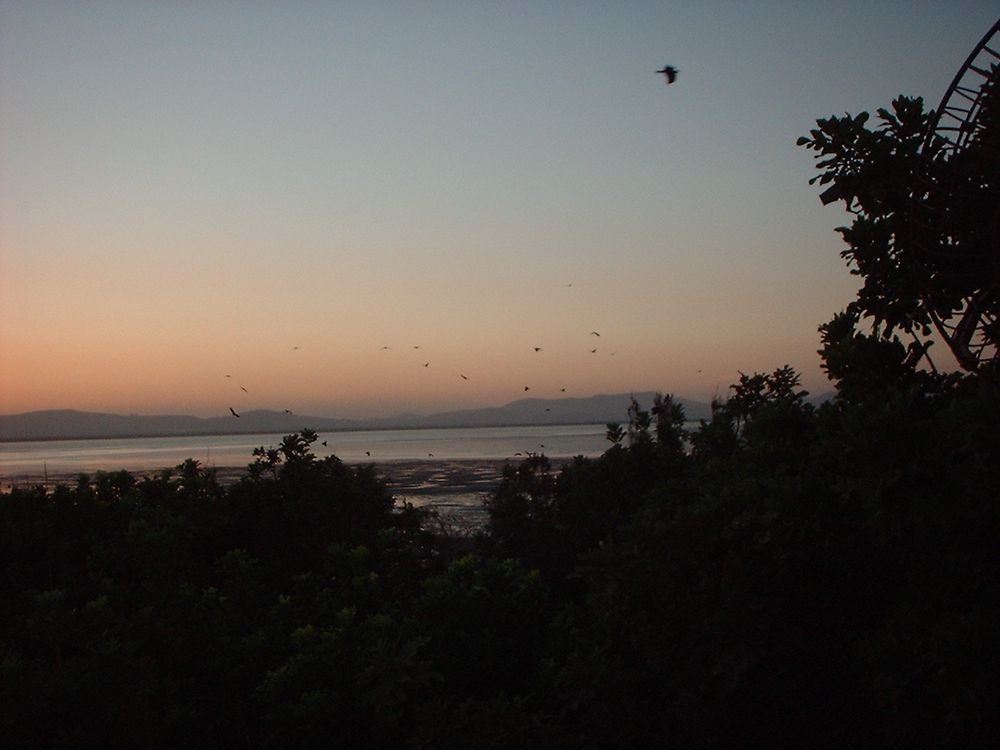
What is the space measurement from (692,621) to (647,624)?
0.99 ft

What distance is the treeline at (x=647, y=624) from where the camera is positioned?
Answer: 3900mm

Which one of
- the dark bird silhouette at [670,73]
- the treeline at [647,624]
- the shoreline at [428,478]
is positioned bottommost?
the shoreline at [428,478]

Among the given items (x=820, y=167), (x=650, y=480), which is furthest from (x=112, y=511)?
(x=820, y=167)

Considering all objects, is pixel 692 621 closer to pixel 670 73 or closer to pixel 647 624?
pixel 647 624

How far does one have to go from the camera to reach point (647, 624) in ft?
16.3

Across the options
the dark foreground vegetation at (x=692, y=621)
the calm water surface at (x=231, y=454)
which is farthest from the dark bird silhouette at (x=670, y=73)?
the calm water surface at (x=231, y=454)

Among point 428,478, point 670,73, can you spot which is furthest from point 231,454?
point 670,73

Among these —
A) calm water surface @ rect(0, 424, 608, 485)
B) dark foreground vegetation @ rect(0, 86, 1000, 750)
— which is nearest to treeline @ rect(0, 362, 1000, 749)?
dark foreground vegetation @ rect(0, 86, 1000, 750)

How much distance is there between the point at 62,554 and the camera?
8.66m

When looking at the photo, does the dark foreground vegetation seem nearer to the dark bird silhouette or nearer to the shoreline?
the dark bird silhouette

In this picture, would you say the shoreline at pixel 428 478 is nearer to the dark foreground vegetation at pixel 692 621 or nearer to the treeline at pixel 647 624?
the treeline at pixel 647 624

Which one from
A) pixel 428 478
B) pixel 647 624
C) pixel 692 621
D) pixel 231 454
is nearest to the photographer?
pixel 692 621

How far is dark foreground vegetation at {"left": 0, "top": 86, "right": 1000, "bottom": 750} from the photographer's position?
390cm

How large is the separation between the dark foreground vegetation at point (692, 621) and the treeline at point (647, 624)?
0.05 ft
